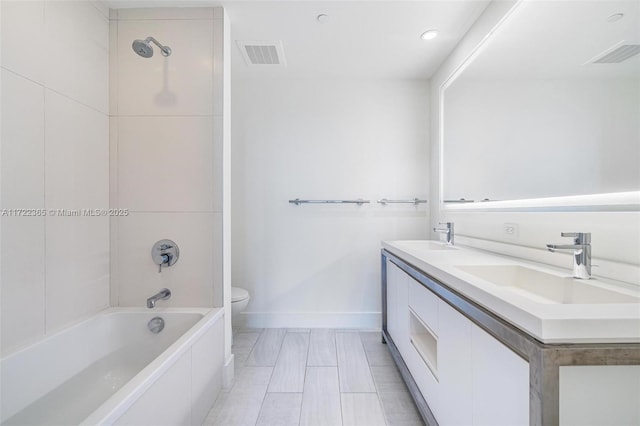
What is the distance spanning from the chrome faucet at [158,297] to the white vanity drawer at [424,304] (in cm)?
151

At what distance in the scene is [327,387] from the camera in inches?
65.8

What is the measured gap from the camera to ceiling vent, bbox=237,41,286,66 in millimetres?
2023

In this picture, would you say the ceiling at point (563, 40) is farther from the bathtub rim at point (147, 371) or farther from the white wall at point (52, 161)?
the white wall at point (52, 161)

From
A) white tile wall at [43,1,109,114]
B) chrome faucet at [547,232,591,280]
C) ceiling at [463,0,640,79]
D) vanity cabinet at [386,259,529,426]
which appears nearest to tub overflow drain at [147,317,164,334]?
white tile wall at [43,1,109,114]

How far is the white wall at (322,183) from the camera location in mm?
2562

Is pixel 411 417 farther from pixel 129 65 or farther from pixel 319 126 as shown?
pixel 129 65

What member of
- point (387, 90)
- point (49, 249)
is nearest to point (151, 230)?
point (49, 249)

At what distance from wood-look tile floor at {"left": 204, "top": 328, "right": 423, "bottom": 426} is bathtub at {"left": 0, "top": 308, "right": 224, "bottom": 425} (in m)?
0.22

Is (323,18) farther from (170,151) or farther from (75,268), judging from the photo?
(75,268)

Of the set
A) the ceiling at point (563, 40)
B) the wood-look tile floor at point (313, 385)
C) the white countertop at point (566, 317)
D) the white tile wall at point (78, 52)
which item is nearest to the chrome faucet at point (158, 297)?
the wood-look tile floor at point (313, 385)

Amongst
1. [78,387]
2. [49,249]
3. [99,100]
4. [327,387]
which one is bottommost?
[327,387]

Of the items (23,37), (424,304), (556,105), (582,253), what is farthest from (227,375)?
(556,105)

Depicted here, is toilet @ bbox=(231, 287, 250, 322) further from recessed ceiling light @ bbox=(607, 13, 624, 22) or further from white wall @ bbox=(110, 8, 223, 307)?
recessed ceiling light @ bbox=(607, 13, 624, 22)

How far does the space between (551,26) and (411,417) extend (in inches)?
82.5
